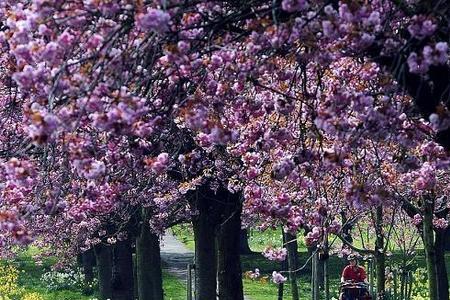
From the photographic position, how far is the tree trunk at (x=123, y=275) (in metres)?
24.0

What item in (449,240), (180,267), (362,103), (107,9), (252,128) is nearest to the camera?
(107,9)

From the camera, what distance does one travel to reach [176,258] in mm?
45500

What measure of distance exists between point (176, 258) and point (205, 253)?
26828mm

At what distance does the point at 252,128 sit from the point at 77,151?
3528 millimetres

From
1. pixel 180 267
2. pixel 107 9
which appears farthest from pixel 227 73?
pixel 180 267

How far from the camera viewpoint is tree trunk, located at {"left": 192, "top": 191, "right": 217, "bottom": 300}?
18672mm

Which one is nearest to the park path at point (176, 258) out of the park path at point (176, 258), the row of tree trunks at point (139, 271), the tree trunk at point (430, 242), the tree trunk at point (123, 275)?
the park path at point (176, 258)

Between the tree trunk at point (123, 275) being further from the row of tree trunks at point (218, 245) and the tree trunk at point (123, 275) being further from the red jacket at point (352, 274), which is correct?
the red jacket at point (352, 274)

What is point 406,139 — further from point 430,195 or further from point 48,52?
point 430,195

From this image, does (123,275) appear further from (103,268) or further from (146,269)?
(103,268)

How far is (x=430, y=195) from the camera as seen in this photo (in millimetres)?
15523

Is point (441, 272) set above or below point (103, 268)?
below

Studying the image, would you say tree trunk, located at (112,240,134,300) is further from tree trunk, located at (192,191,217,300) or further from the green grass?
the green grass

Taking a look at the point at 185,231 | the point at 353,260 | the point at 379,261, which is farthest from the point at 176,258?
the point at 379,261
